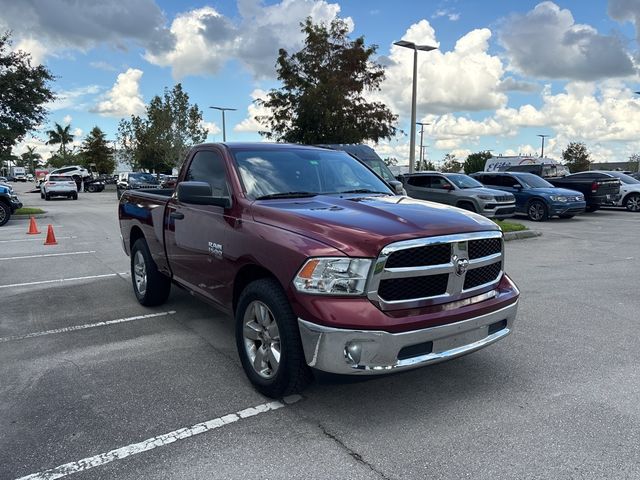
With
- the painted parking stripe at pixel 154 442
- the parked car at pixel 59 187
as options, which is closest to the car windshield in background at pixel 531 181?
the painted parking stripe at pixel 154 442

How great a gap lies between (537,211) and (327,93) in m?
11.9

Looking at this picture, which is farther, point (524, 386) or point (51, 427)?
point (524, 386)

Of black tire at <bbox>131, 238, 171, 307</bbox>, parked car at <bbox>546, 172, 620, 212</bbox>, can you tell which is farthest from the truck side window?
parked car at <bbox>546, 172, 620, 212</bbox>

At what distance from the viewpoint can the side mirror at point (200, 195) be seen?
413cm

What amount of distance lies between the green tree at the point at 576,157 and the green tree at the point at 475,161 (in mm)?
11131

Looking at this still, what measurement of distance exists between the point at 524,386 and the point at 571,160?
68935 mm

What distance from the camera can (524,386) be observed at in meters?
3.89

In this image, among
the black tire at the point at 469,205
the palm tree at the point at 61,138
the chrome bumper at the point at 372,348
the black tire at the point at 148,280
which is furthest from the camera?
the palm tree at the point at 61,138

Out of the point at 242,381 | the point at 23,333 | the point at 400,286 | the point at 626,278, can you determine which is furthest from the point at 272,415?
the point at 626,278

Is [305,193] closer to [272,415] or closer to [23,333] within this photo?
[272,415]

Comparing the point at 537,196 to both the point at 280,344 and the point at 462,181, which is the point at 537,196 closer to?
the point at 462,181

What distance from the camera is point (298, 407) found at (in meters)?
3.60

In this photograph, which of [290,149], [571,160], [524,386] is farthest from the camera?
[571,160]

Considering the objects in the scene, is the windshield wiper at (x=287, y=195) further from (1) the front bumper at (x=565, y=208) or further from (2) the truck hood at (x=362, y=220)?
(1) the front bumper at (x=565, y=208)
